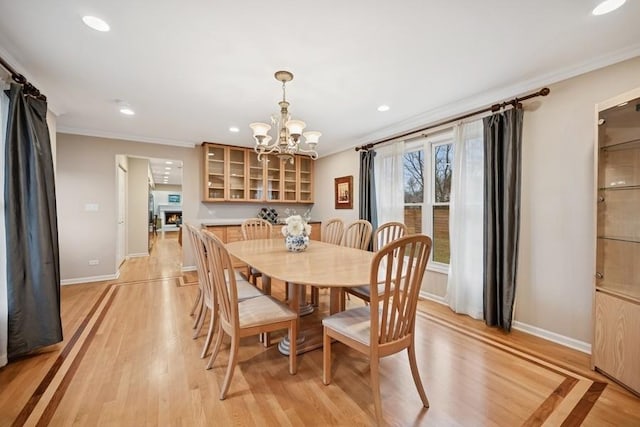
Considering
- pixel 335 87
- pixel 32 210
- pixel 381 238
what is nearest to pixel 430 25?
pixel 335 87

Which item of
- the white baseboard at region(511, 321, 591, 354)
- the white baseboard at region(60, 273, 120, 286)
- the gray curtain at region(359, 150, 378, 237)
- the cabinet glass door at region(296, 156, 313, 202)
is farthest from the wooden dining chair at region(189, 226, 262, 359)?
the cabinet glass door at region(296, 156, 313, 202)

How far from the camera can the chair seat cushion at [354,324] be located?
5.24 ft

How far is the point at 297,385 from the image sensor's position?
1.82 metres

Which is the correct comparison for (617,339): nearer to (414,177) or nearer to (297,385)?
(297,385)

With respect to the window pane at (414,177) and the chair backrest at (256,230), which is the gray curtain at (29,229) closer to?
the chair backrest at (256,230)

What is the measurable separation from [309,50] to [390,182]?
2350mm

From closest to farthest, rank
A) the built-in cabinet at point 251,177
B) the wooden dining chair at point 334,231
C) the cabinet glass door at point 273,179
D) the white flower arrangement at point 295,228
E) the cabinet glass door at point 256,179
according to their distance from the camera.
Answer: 1. the white flower arrangement at point 295,228
2. the wooden dining chair at point 334,231
3. the built-in cabinet at point 251,177
4. the cabinet glass door at point 256,179
5. the cabinet glass door at point 273,179

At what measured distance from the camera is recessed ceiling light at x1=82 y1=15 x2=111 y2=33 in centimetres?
169

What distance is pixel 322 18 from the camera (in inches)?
66.2

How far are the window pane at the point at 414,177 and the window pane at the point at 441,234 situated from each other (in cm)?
31

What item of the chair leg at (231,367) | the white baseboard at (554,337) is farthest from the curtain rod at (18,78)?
the white baseboard at (554,337)

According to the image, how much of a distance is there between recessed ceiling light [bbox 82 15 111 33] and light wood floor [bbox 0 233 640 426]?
2.35 meters

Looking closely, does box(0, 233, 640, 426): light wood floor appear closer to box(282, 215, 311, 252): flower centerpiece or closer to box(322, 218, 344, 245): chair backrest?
box(282, 215, 311, 252): flower centerpiece

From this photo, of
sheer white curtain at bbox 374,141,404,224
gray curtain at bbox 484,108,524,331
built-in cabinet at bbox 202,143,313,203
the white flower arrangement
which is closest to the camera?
gray curtain at bbox 484,108,524,331
